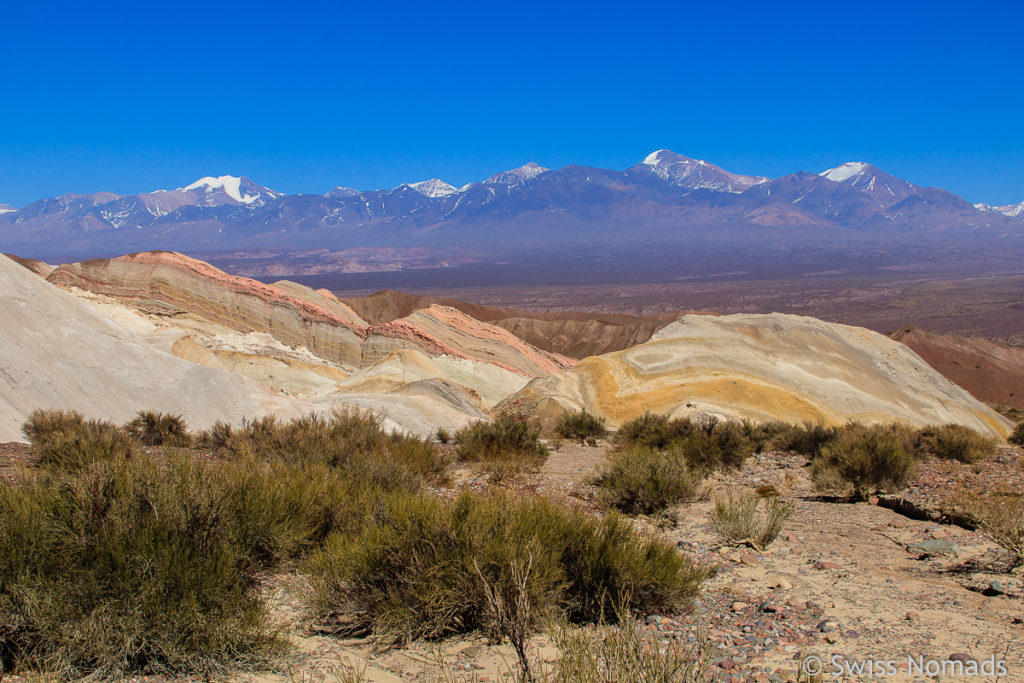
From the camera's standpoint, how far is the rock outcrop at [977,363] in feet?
180

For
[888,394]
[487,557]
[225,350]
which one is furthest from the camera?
[225,350]

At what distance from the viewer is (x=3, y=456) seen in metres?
9.51

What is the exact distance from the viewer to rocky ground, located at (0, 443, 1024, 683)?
13.6 feet

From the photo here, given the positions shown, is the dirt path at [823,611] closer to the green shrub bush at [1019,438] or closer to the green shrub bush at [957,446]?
the green shrub bush at [957,446]

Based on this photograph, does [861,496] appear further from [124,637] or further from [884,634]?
[124,637]

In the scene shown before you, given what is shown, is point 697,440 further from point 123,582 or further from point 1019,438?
point 123,582

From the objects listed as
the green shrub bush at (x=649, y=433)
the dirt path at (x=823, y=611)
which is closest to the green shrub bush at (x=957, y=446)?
the green shrub bush at (x=649, y=433)

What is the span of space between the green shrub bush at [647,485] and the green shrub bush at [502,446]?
2.27 meters

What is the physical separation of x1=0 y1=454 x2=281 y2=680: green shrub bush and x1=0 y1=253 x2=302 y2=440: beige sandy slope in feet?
36.8

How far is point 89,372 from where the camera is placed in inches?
634

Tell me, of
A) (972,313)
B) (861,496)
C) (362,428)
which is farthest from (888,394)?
(972,313)

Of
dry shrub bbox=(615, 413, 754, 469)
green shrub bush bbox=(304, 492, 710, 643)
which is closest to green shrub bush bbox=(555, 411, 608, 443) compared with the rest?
dry shrub bbox=(615, 413, 754, 469)

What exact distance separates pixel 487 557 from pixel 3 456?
8.69 metres

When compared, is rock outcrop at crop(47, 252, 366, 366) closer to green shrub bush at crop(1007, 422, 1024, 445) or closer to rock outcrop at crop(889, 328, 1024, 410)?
green shrub bush at crop(1007, 422, 1024, 445)
